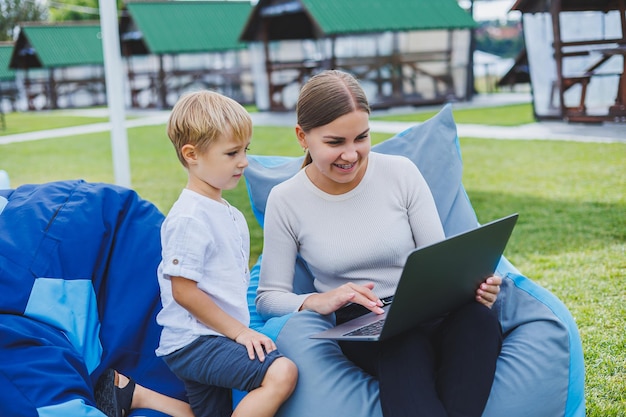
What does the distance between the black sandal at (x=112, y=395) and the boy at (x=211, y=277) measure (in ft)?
0.75

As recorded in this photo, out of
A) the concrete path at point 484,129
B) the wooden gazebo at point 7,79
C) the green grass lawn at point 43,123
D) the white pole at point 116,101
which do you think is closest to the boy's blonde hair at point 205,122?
the white pole at point 116,101

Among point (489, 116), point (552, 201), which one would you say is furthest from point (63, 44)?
point (552, 201)

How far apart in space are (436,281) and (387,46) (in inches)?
610

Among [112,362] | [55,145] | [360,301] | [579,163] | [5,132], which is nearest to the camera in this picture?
[360,301]

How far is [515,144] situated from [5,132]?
11186mm

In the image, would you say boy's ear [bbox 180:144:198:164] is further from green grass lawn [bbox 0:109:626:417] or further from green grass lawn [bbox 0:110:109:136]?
green grass lawn [bbox 0:110:109:136]

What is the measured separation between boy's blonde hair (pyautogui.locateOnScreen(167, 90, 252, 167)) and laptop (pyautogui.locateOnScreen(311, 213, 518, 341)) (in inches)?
24.4

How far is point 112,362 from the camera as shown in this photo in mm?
2568

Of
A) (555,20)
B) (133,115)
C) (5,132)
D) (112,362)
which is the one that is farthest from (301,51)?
(112,362)

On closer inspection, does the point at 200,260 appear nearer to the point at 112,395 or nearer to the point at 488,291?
the point at 112,395

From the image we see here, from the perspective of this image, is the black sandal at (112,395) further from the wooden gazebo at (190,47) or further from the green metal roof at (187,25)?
the wooden gazebo at (190,47)

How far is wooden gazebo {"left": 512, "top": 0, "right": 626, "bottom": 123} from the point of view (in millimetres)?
10109

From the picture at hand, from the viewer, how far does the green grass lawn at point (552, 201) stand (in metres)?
3.36

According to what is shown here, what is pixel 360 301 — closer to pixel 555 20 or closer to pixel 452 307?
pixel 452 307
